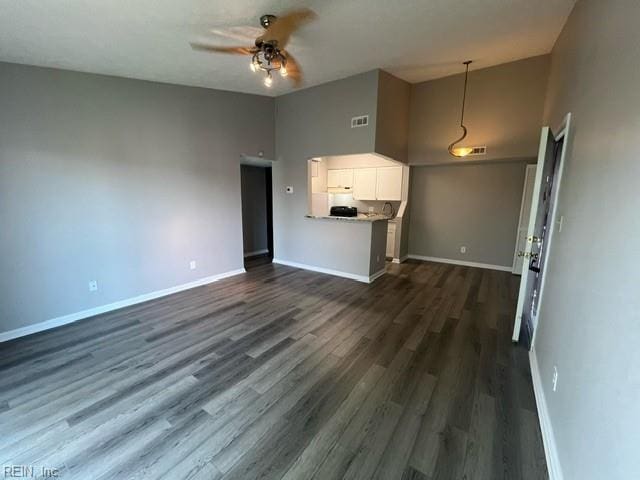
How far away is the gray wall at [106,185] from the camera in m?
2.73

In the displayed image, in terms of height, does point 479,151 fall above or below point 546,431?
above

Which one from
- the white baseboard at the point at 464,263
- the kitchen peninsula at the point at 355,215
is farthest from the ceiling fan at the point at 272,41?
the white baseboard at the point at 464,263

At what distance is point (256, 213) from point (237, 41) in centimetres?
399

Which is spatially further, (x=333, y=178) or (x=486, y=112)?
(x=333, y=178)

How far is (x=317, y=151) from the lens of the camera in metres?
4.79

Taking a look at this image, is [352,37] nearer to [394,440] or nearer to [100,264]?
[394,440]

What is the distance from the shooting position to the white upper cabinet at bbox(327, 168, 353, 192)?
20.8 ft

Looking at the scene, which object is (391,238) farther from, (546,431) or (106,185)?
(106,185)

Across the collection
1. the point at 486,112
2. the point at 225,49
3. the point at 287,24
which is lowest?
the point at 225,49

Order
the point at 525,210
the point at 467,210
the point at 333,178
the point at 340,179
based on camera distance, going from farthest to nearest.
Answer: the point at 333,178
the point at 340,179
the point at 467,210
the point at 525,210

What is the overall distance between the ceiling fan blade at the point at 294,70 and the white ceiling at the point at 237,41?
106mm

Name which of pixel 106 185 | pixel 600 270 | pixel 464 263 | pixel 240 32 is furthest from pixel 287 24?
pixel 464 263

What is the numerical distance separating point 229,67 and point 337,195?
407 centimetres

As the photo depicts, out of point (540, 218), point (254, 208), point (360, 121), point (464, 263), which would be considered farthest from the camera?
point (254, 208)
